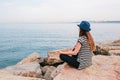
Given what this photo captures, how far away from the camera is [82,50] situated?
8.54 metres

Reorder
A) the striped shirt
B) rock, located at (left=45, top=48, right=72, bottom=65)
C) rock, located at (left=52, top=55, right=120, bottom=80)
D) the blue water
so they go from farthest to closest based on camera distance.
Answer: the blue water → rock, located at (left=45, top=48, right=72, bottom=65) → the striped shirt → rock, located at (left=52, top=55, right=120, bottom=80)

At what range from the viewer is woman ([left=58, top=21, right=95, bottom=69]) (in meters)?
8.41

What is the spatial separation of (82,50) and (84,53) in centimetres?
13

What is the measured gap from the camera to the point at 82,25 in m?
8.44

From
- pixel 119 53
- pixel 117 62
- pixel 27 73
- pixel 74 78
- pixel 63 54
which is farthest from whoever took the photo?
pixel 119 53

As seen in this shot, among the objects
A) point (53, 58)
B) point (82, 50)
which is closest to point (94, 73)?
point (82, 50)

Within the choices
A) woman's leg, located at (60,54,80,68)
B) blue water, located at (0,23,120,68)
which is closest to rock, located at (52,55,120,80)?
woman's leg, located at (60,54,80,68)

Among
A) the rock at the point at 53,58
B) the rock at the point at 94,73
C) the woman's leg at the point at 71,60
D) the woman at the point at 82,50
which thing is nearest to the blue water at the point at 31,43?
the rock at the point at 53,58

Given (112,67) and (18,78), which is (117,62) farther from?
(18,78)

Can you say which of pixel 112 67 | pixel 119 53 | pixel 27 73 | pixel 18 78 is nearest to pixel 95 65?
pixel 112 67

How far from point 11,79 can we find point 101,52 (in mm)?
7279

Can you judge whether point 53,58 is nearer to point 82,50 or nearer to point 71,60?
point 71,60

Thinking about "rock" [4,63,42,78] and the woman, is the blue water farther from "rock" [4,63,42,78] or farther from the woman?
the woman

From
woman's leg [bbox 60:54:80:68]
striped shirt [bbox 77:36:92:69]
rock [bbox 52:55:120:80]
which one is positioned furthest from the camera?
woman's leg [bbox 60:54:80:68]
